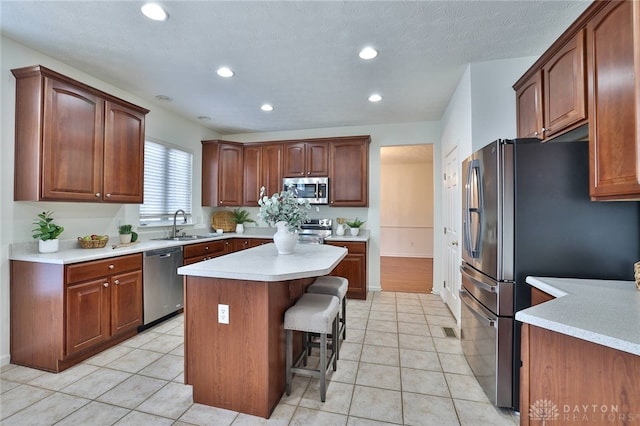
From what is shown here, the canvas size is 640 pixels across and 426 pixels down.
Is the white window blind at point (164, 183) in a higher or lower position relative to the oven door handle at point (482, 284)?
higher

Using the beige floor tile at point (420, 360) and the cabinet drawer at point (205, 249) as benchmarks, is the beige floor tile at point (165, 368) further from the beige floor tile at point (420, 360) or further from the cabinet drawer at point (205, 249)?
the beige floor tile at point (420, 360)

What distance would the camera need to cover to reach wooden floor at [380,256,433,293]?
4863 millimetres

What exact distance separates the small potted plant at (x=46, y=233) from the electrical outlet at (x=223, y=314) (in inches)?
73.7

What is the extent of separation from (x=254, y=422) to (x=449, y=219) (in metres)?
3.25

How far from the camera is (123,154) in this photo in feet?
9.72

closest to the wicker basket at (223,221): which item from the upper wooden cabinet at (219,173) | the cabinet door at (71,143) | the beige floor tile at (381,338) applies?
the upper wooden cabinet at (219,173)

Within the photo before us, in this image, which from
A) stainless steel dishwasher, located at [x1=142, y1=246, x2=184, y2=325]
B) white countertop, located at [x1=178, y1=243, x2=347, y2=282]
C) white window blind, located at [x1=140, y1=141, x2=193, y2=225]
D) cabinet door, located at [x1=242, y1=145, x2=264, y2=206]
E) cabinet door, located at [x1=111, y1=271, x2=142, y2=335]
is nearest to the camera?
white countertop, located at [x1=178, y1=243, x2=347, y2=282]

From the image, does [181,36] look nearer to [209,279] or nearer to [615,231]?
[209,279]

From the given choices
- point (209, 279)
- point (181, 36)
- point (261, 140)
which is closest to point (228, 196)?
point (261, 140)

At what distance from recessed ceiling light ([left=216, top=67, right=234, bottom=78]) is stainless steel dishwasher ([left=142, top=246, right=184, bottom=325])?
201 centimetres

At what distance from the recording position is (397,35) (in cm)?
227

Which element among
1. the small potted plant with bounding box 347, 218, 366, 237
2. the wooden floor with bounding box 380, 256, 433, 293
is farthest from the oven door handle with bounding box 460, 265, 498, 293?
the wooden floor with bounding box 380, 256, 433, 293

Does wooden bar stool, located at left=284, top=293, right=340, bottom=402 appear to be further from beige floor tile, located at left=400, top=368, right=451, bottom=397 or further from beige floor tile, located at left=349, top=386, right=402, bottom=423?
beige floor tile, located at left=400, top=368, right=451, bottom=397

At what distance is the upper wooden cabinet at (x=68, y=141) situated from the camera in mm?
2303
